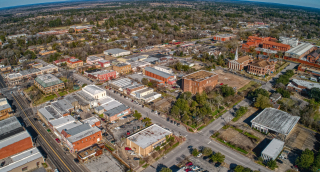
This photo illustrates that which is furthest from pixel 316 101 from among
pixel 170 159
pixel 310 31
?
pixel 310 31

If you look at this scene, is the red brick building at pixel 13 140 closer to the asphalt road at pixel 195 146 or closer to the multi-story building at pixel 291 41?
the asphalt road at pixel 195 146

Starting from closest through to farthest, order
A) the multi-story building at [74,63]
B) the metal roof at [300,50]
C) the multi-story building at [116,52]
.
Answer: the multi-story building at [74,63], the metal roof at [300,50], the multi-story building at [116,52]

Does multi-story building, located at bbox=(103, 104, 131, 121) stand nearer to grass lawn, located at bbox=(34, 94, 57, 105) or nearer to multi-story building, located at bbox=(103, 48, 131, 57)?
grass lawn, located at bbox=(34, 94, 57, 105)

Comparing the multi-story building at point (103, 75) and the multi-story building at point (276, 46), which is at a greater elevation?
the multi-story building at point (276, 46)

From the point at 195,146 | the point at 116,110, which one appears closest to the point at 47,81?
the point at 116,110

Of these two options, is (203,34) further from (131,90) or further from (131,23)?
(131,90)

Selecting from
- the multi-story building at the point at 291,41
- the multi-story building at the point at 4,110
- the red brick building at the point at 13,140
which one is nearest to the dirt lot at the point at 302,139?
the red brick building at the point at 13,140

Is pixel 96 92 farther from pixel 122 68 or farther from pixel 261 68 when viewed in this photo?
pixel 261 68

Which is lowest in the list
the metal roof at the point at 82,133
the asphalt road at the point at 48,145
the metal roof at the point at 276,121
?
the asphalt road at the point at 48,145
